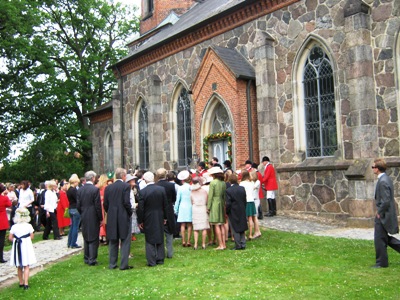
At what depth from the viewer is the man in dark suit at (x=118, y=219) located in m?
9.00

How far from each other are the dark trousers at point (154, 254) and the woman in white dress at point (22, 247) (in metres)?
2.14

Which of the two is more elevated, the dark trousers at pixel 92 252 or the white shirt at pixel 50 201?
the white shirt at pixel 50 201

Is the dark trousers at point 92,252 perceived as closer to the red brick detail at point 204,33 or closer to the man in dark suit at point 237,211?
the man in dark suit at point 237,211

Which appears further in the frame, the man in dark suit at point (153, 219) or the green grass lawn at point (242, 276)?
the man in dark suit at point (153, 219)

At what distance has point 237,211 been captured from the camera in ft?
32.6

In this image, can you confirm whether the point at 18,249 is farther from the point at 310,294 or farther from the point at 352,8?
the point at 352,8

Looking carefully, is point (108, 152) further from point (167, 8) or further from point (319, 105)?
→ point (319, 105)

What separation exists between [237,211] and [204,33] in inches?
419

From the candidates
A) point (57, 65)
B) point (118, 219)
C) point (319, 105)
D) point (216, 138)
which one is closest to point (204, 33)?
point (216, 138)

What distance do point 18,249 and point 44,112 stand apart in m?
22.7

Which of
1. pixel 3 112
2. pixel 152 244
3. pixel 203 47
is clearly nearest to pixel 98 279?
pixel 152 244

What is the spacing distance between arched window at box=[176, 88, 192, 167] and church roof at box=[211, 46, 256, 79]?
3804mm

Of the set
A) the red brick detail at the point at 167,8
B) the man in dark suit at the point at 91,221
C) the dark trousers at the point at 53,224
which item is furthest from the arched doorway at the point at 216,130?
the red brick detail at the point at 167,8

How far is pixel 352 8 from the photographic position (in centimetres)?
1260
